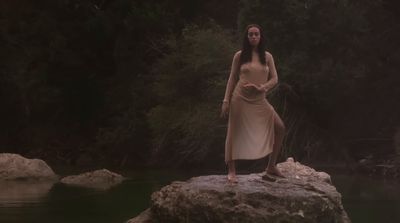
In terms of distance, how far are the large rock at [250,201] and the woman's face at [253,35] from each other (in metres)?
2.18

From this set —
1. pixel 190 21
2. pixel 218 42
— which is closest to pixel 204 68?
pixel 218 42

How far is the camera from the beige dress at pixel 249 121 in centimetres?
1259

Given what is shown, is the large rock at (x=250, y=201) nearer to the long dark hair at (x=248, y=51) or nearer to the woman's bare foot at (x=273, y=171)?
the woman's bare foot at (x=273, y=171)

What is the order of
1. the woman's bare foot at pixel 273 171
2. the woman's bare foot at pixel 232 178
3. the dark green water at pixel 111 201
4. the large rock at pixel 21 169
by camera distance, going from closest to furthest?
1. the woman's bare foot at pixel 232 178
2. the woman's bare foot at pixel 273 171
3. the dark green water at pixel 111 201
4. the large rock at pixel 21 169

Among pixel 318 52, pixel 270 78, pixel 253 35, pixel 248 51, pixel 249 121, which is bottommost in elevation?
pixel 249 121

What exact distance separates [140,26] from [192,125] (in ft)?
26.2

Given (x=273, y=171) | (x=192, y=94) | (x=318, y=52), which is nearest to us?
(x=273, y=171)

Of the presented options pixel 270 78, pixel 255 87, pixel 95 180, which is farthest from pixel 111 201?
pixel 255 87

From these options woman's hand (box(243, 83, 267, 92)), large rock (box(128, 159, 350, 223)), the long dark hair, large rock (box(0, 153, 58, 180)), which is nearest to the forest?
large rock (box(0, 153, 58, 180))

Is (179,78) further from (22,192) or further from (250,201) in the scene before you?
(250,201)

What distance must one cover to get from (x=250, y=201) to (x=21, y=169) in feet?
64.2

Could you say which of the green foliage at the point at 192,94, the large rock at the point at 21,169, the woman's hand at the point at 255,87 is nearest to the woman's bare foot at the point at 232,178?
the woman's hand at the point at 255,87

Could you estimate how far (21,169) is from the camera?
3061 cm

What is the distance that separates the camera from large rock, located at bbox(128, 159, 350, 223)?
12.4 metres
